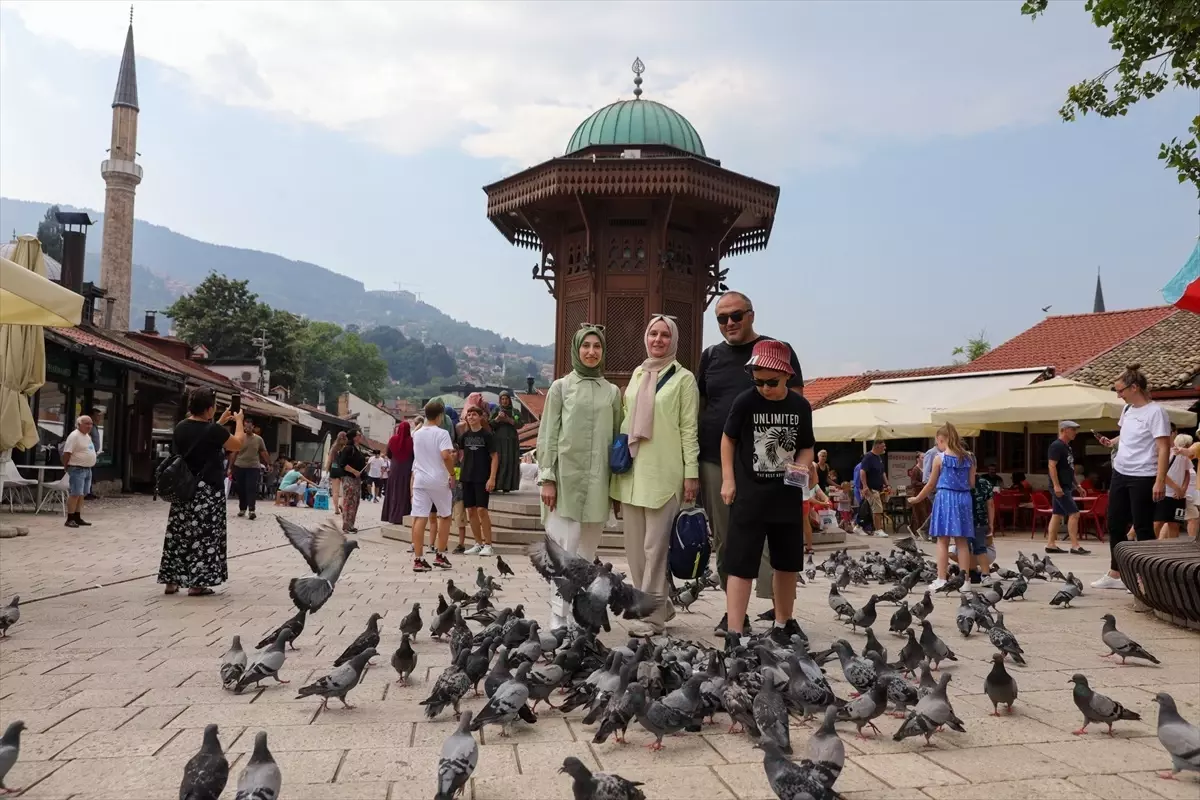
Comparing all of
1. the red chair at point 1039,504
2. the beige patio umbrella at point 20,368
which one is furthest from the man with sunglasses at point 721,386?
the red chair at point 1039,504

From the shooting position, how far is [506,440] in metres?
11.7

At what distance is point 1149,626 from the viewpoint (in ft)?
21.0

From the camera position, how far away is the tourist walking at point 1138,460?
7.10m

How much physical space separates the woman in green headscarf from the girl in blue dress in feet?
12.7

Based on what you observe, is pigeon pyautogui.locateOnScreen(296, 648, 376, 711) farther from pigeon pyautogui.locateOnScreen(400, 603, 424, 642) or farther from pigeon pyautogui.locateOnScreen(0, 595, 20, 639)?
pigeon pyautogui.locateOnScreen(0, 595, 20, 639)

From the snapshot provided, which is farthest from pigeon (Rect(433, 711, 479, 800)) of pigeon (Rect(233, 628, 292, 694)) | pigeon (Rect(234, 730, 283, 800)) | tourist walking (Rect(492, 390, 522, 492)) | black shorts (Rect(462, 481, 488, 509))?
tourist walking (Rect(492, 390, 522, 492))

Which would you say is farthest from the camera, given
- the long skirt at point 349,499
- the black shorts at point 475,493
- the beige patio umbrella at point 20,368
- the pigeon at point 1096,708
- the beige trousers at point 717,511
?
the long skirt at point 349,499

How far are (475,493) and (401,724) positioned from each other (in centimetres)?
712

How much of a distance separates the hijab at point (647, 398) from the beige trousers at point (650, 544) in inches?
15.7

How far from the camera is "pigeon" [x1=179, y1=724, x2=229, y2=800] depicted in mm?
2625

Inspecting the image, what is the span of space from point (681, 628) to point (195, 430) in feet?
14.1

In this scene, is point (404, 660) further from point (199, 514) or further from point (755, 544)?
point (199, 514)

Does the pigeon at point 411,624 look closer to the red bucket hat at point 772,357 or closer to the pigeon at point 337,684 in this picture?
the pigeon at point 337,684

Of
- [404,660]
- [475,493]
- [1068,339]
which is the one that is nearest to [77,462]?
[475,493]
